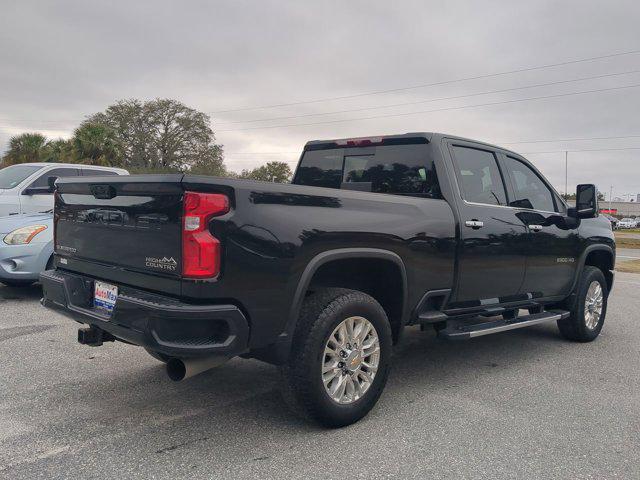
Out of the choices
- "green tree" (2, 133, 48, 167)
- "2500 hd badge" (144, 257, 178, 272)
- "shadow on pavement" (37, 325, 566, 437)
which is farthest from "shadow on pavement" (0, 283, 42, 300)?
"green tree" (2, 133, 48, 167)

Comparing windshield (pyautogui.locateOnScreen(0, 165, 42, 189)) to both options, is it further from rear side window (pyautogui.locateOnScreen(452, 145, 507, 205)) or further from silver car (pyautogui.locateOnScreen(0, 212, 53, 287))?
rear side window (pyautogui.locateOnScreen(452, 145, 507, 205))

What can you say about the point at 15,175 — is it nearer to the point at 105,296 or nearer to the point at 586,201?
the point at 105,296

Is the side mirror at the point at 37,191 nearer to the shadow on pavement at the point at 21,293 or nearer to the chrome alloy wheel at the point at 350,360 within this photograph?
the shadow on pavement at the point at 21,293

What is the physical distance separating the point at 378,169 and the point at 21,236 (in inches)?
186

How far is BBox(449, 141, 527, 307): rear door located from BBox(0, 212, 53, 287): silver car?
16.9 feet

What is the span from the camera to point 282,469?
2.93 meters

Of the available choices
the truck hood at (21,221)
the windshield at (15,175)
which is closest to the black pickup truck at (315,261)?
the truck hood at (21,221)

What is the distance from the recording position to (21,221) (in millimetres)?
7195

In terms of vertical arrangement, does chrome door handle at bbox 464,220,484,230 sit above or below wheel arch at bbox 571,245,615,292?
above

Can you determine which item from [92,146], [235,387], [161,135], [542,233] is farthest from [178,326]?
[161,135]

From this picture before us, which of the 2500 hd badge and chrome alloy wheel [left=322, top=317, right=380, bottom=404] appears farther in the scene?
chrome alloy wheel [left=322, top=317, right=380, bottom=404]

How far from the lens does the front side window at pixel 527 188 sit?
516 centimetres

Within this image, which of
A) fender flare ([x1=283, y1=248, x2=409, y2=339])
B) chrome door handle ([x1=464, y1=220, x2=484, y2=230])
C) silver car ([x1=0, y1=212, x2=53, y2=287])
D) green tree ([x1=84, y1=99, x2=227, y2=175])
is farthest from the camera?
green tree ([x1=84, y1=99, x2=227, y2=175])

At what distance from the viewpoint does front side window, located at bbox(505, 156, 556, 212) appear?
516 cm
